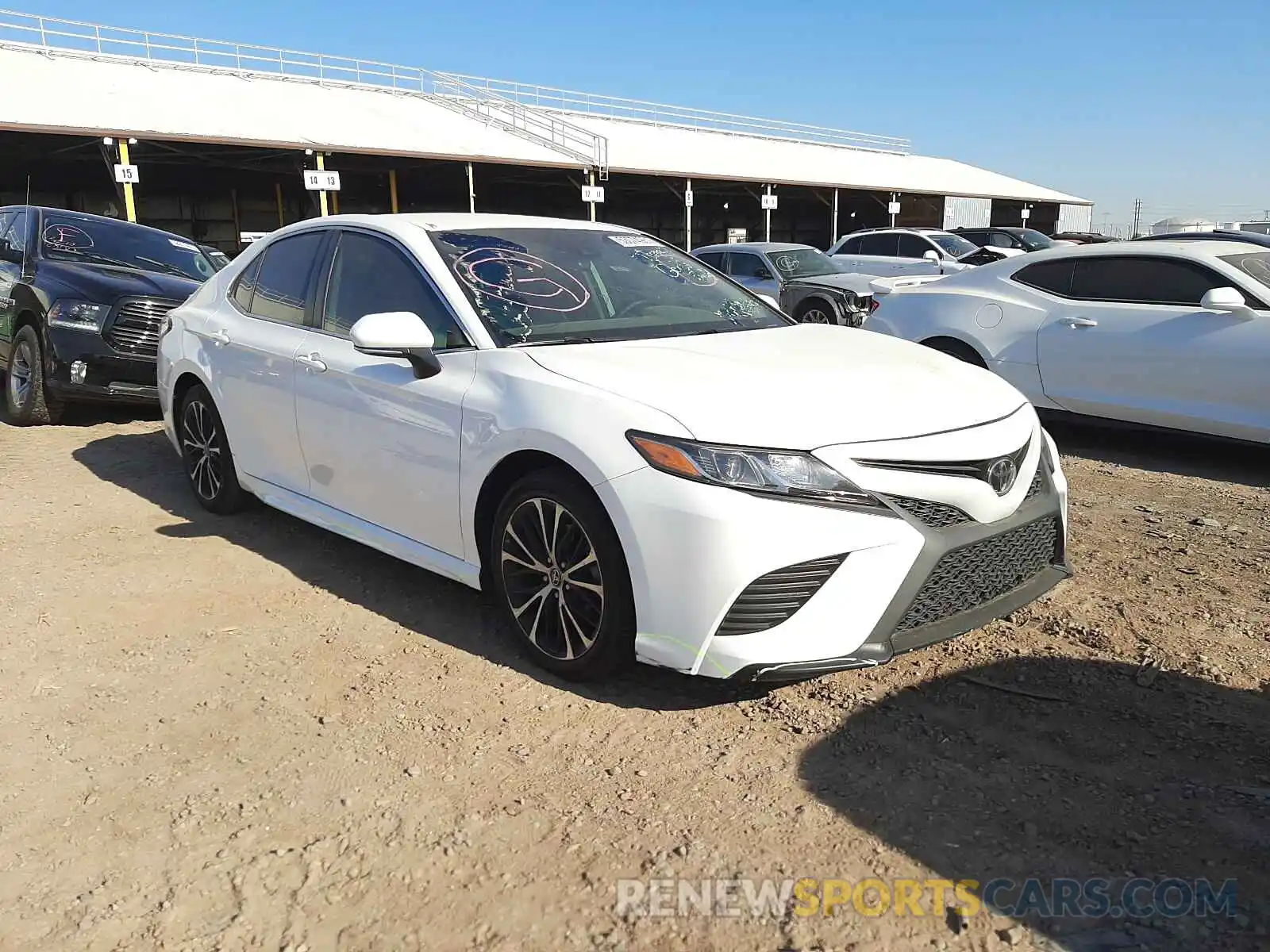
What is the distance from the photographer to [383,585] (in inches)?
179

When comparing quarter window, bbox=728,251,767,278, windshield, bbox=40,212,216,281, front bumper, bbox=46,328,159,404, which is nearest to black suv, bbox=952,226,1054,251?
quarter window, bbox=728,251,767,278

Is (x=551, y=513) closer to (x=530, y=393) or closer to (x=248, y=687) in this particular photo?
(x=530, y=393)

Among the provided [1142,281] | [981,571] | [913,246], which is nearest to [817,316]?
[913,246]

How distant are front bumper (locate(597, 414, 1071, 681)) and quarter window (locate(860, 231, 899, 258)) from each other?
1391 centimetres

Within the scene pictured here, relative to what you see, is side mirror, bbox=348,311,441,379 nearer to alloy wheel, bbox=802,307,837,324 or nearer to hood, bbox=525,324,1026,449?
hood, bbox=525,324,1026,449

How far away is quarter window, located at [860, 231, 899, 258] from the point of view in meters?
16.2

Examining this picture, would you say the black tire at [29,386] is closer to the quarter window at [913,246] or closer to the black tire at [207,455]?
the black tire at [207,455]

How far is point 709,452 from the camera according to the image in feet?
9.70

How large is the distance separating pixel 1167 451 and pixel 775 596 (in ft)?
16.6

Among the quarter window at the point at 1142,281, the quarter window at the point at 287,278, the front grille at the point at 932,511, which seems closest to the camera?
the front grille at the point at 932,511

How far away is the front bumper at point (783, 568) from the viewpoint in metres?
2.90

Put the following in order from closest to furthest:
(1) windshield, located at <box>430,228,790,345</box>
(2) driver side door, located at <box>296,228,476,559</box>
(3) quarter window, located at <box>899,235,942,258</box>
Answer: (2) driver side door, located at <box>296,228,476,559</box> → (1) windshield, located at <box>430,228,790,345</box> → (3) quarter window, located at <box>899,235,942,258</box>

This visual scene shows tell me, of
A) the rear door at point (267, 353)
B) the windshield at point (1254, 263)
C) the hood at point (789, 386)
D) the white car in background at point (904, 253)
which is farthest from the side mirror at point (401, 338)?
the white car in background at point (904, 253)

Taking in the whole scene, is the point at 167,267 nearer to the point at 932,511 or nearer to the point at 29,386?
the point at 29,386
